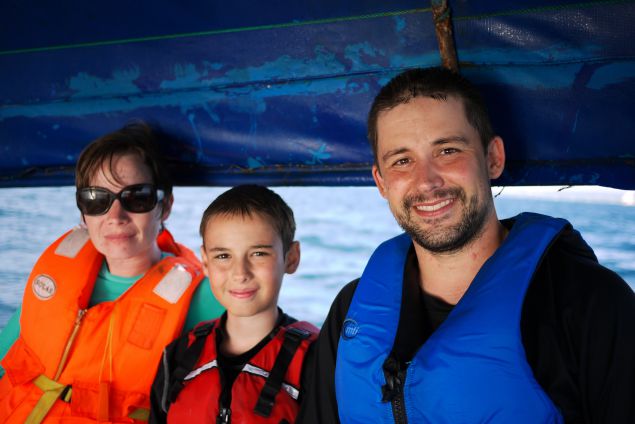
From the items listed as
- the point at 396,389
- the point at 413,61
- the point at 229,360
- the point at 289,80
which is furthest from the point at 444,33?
the point at 229,360

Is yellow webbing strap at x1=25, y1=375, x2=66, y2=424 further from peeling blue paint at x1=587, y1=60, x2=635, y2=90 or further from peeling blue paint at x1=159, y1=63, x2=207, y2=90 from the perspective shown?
peeling blue paint at x1=587, y1=60, x2=635, y2=90

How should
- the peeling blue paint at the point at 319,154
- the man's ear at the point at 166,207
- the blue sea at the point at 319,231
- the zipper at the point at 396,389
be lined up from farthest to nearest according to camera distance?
the blue sea at the point at 319,231
the man's ear at the point at 166,207
the peeling blue paint at the point at 319,154
the zipper at the point at 396,389

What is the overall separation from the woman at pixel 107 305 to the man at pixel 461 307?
0.78 meters

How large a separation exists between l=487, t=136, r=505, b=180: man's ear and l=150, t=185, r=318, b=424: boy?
746 mm

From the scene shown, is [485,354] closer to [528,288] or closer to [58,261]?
[528,288]

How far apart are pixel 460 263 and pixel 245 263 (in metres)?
0.71

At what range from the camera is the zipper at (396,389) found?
4.95 ft

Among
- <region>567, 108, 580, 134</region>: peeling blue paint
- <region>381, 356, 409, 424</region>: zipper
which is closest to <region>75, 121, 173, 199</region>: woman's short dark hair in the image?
<region>381, 356, 409, 424</region>: zipper

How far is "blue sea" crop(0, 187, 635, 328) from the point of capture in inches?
265

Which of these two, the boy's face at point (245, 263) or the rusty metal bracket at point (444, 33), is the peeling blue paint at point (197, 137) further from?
the rusty metal bracket at point (444, 33)

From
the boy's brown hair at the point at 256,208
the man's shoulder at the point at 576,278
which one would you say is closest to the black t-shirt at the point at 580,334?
the man's shoulder at the point at 576,278

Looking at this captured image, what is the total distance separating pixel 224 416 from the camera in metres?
1.88

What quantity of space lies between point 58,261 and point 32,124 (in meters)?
0.61

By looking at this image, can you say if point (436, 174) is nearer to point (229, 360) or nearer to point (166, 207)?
point (229, 360)
